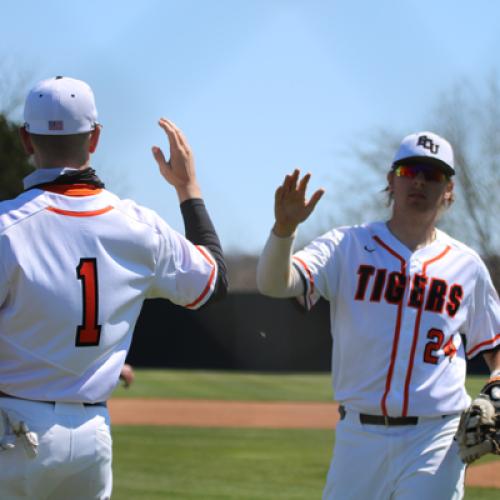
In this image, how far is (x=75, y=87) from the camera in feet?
11.3

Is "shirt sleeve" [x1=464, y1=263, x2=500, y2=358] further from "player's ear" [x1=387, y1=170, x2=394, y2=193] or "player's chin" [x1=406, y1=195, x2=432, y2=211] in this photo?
"player's ear" [x1=387, y1=170, x2=394, y2=193]

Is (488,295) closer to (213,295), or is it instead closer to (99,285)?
(213,295)

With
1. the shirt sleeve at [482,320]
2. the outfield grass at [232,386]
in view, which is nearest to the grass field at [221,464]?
the shirt sleeve at [482,320]

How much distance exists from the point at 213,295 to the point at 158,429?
40.4 ft

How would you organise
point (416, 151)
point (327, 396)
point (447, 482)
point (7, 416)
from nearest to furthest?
point (7, 416) < point (447, 482) < point (416, 151) < point (327, 396)

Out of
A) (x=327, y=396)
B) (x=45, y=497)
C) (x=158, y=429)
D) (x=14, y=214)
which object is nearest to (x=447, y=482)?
(x=45, y=497)

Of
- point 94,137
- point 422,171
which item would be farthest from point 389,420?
point 94,137

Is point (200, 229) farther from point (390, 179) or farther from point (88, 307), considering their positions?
point (390, 179)

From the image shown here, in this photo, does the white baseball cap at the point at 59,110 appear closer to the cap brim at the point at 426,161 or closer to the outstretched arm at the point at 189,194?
the outstretched arm at the point at 189,194

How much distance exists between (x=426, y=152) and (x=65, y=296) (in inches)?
88.6

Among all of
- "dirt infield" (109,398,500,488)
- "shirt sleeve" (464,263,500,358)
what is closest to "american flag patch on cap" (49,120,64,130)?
"shirt sleeve" (464,263,500,358)

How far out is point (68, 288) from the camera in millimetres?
3195

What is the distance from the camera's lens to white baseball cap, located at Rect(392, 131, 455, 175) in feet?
16.0

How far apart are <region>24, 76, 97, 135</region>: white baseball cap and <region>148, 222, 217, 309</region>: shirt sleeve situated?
42 centimetres
